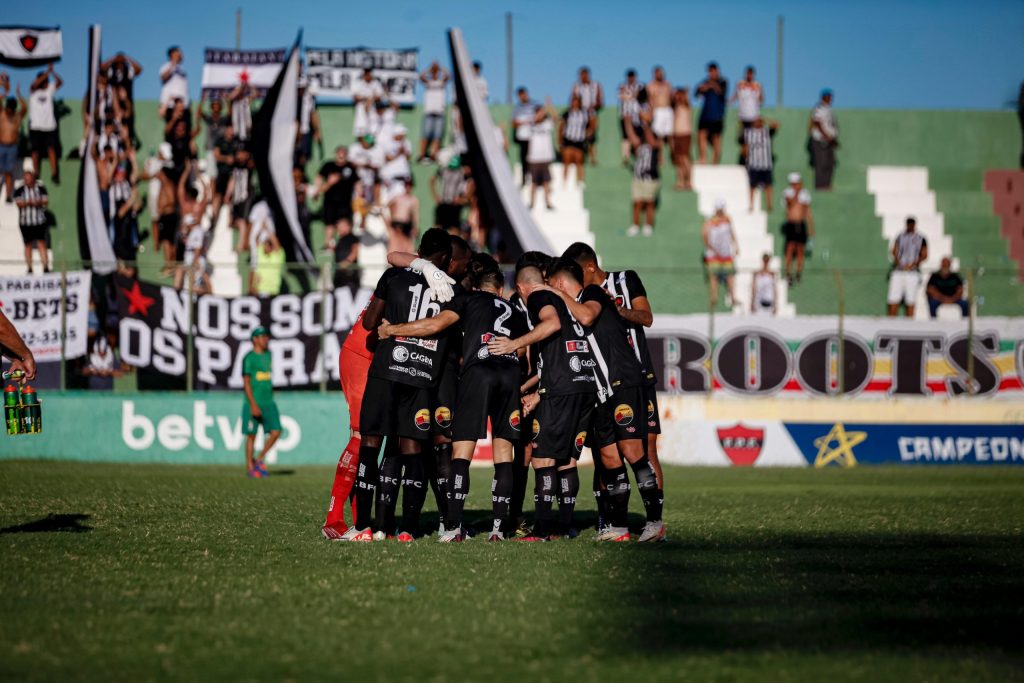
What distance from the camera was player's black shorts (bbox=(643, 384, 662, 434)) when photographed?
10.8 metres

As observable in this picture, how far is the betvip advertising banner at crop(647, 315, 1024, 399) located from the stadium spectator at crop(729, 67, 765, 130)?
9.28 metres

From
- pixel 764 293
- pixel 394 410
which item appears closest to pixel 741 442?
pixel 764 293

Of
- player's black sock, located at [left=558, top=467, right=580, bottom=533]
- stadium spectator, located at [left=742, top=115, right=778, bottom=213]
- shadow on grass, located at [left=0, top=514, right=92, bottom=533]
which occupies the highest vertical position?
stadium spectator, located at [left=742, top=115, right=778, bottom=213]

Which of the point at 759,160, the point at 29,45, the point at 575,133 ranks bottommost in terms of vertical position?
the point at 759,160

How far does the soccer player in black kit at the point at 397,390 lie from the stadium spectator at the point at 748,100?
76.8 feet

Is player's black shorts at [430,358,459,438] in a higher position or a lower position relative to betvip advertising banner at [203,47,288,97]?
lower

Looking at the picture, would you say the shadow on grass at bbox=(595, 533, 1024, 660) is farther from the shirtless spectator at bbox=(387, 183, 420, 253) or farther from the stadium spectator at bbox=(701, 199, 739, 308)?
the stadium spectator at bbox=(701, 199, 739, 308)

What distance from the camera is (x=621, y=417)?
10.4 meters

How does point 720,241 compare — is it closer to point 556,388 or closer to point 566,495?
point 566,495

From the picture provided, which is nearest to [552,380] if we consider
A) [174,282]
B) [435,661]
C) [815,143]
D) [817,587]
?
[817,587]

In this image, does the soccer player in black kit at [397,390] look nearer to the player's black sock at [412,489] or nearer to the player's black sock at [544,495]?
the player's black sock at [412,489]

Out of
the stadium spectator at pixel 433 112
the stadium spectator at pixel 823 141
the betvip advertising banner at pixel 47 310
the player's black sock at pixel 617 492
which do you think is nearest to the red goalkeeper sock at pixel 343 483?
the player's black sock at pixel 617 492

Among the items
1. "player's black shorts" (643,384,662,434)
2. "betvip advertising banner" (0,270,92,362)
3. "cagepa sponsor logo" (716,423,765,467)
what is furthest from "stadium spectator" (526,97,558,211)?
"player's black shorts" (643,384,662,434)

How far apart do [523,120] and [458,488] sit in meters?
22.1
